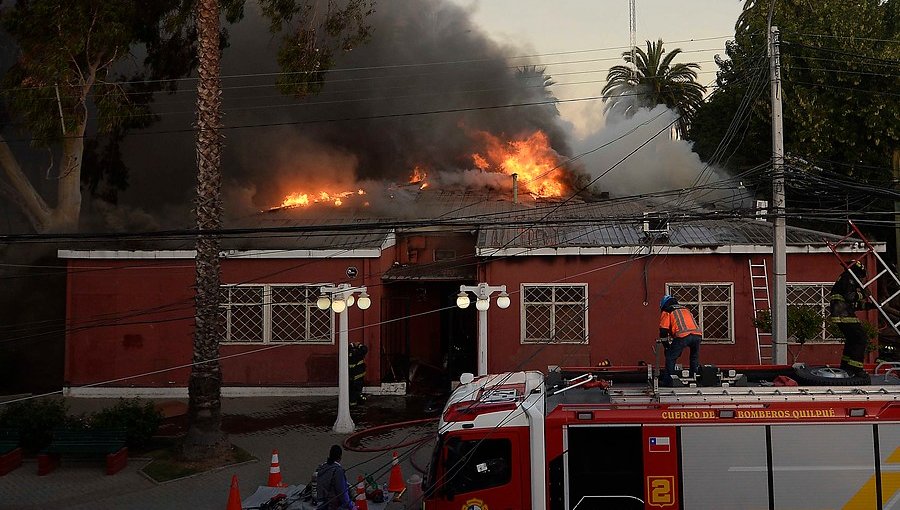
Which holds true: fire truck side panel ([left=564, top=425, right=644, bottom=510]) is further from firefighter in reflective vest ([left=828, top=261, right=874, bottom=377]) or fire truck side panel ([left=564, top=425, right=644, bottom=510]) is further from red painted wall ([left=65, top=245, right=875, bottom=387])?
red painted wall ([left=65, top=245, right=875, bottom=387])

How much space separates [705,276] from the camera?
56.9 feet

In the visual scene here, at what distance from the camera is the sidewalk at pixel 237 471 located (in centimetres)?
1095

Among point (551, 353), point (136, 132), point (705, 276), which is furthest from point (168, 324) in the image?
point (705, 276)

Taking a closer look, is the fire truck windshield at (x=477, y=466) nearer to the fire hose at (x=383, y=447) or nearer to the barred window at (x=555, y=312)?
the fire hose at (x=383, y=447)

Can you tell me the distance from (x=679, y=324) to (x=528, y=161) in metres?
23.2

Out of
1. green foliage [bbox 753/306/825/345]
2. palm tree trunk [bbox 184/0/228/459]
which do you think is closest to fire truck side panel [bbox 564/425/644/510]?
palm tree trunk [bbox 184/0/228/459]

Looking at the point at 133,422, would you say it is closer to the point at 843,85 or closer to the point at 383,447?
the point at 383,447

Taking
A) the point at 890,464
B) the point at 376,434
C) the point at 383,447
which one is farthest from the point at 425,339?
the point at 890,464

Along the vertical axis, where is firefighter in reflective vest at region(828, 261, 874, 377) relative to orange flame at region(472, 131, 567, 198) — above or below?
below

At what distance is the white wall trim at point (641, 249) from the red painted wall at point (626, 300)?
0.16 metres

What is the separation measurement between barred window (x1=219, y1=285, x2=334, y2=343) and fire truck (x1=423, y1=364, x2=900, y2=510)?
1121 centimetres

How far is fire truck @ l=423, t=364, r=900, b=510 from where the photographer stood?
7023mm

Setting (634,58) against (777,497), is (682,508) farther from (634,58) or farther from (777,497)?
(634,58)

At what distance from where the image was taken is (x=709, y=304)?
17.4 meters
